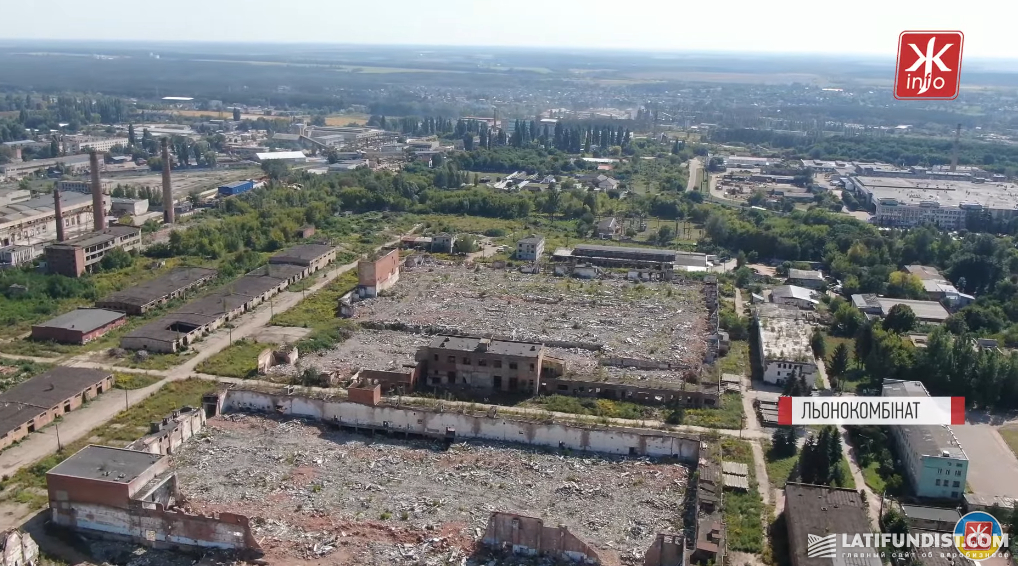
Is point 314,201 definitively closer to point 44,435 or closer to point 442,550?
point 44,435

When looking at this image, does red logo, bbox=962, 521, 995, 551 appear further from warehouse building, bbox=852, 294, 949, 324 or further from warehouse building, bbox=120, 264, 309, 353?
warehouse building, bbox=120, 264, 309, 353

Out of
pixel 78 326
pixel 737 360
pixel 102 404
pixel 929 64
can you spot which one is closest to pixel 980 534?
pixel 929 64

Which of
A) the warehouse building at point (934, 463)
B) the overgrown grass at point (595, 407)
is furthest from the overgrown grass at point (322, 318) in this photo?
the warehouse building at point (934, 463)

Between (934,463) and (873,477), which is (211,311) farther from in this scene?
(934,463)

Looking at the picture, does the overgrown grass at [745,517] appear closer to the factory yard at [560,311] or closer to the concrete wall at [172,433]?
the factory yard at [560,311]

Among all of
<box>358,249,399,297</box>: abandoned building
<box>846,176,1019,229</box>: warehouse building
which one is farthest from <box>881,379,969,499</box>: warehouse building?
<box>846,176,1019,229</box>: warehouse building

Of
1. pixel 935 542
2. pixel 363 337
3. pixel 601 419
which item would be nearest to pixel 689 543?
pixel 935 542
